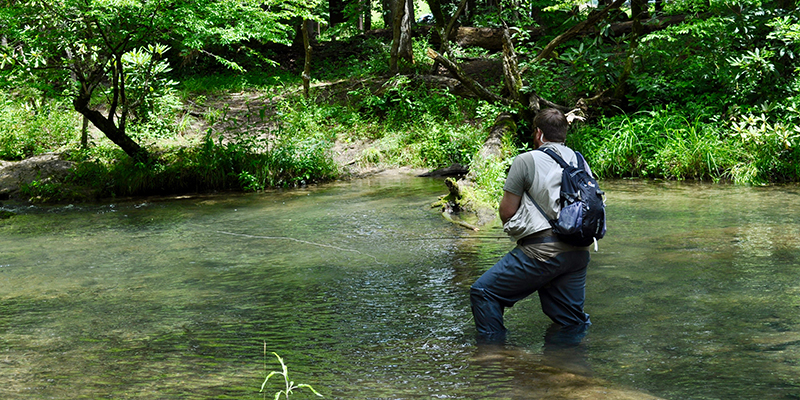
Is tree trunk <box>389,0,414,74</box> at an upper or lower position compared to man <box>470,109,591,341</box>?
upper

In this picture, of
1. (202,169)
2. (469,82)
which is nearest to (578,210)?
(202,169)

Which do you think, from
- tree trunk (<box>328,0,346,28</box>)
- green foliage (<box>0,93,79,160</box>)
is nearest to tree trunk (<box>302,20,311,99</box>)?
green foliage (<box>0,93,79,160</box>)

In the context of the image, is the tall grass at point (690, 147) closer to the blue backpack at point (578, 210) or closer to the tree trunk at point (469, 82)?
the tree trunk at point (469, 82)

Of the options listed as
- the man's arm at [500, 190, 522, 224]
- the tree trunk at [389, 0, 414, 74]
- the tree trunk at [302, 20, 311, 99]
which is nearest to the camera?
the man's arm at [500, 190, 522, 224]

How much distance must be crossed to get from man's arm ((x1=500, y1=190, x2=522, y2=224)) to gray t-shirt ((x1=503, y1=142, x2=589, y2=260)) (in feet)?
0.11

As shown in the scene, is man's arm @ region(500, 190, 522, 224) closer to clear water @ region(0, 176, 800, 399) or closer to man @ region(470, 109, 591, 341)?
man @ region(470, 109, 591, 341)

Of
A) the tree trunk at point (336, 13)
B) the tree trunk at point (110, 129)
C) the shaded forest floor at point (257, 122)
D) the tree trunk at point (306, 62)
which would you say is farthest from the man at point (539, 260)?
the tree trunk at point (336, 13)

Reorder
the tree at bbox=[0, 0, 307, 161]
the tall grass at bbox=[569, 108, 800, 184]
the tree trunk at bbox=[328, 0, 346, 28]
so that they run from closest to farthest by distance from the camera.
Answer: the tree at bbox=[0, 0, 307, 161]
the tall grass at bbox=[569, 108, 800, 184]
the tree trunk at bbox=[328, 0, 346, 28]

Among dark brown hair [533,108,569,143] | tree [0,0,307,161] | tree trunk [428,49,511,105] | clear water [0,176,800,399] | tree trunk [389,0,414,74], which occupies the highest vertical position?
tree trunk [389,0,414,74]

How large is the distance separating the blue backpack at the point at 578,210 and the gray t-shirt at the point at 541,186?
5cm

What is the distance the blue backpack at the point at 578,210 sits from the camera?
426 centimetres

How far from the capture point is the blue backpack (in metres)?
4.26

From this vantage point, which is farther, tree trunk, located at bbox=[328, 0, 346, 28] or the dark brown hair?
tree trunk, located at bbox=[328, 0, 346, 28]

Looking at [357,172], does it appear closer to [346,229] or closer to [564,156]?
[346,229]
